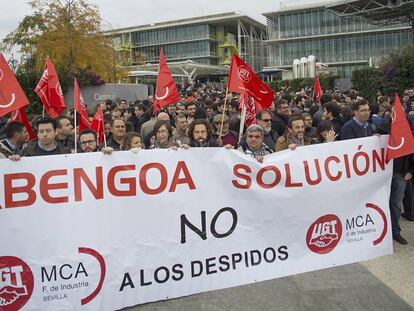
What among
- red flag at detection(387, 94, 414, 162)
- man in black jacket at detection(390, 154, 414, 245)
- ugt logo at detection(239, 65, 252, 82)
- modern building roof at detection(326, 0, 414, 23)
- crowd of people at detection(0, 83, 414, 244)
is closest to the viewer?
red flag at detection(387, 94, 414, 162)

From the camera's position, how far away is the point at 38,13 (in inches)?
981

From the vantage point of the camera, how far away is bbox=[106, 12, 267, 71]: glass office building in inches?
3383

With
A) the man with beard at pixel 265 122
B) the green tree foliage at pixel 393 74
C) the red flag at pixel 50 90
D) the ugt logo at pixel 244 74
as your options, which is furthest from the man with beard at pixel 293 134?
the green tree foliage at pixel 393 74

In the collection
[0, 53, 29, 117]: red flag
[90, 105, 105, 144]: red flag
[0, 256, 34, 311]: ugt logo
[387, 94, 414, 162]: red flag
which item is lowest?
[0, 256, 34, 311]: ugt logo

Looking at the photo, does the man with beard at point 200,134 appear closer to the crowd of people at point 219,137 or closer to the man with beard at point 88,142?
the crowd of people at point 219,137

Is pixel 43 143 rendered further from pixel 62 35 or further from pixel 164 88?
pixel 62 35

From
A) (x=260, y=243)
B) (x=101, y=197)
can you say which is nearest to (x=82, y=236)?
(x=101, y=197)

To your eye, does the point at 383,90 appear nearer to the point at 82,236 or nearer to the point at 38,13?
the point at 38,13

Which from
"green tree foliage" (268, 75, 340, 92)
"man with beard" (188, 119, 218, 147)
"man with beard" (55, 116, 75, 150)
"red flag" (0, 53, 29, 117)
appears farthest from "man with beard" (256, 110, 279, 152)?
"green tree foliage" (268, 75, 340, 92)

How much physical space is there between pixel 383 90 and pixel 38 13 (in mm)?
18031

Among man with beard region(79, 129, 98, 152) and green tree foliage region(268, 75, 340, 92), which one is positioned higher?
green tree foliage region(268, 75, 340, 92)

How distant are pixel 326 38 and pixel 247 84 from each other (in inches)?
2537

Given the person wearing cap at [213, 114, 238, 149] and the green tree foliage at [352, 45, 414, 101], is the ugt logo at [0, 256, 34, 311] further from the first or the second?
the green tree foliage at [352, 45, 414, 101]

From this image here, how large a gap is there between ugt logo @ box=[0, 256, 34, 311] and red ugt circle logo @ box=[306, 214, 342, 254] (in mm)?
2461
